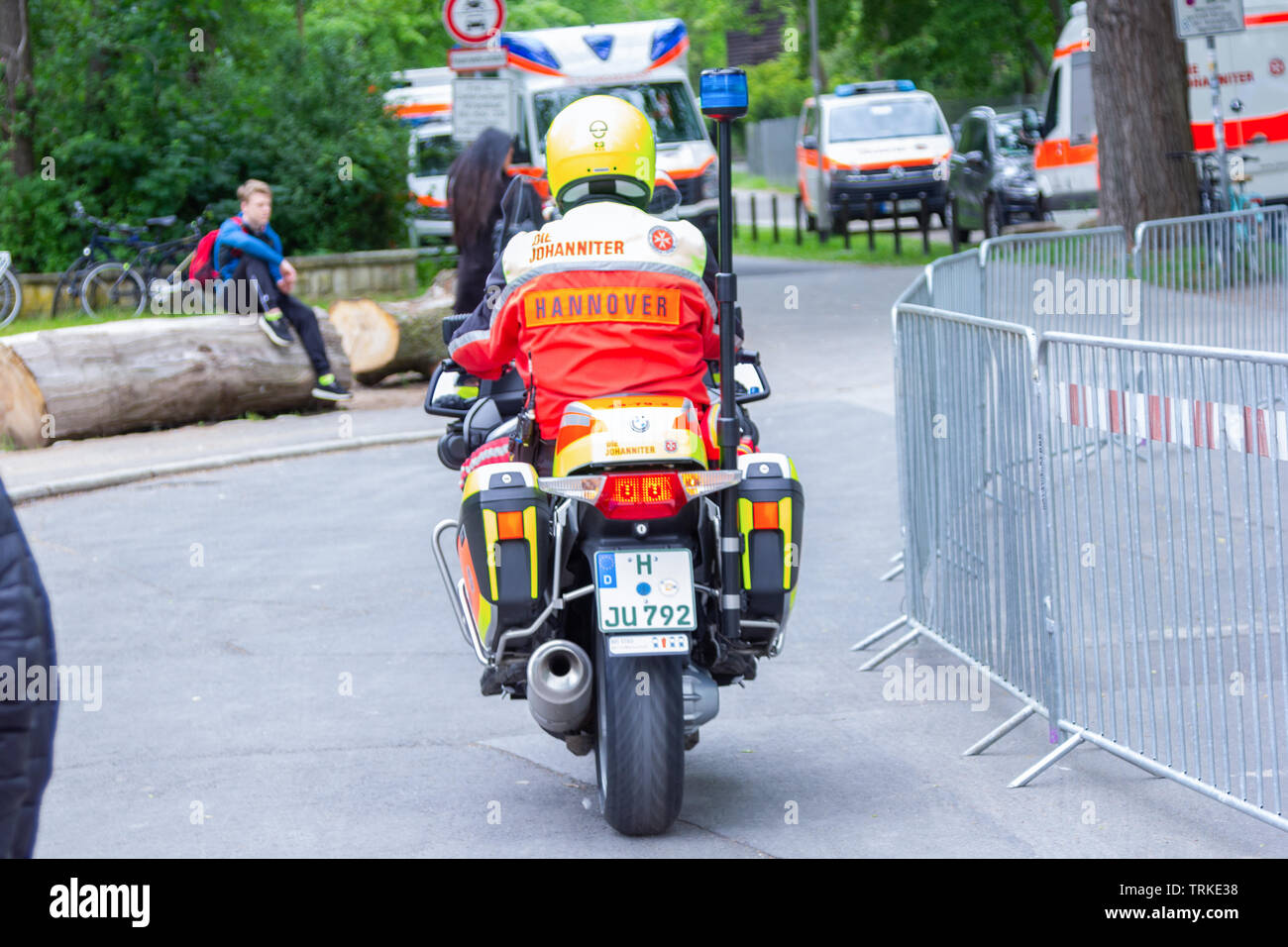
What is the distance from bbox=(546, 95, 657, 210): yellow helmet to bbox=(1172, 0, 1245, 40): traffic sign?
1140 centimetres

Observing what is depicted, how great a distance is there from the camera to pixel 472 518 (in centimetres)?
495

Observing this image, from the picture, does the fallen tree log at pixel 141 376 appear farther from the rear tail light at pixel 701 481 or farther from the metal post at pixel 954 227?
the metal post at pixel 954 227

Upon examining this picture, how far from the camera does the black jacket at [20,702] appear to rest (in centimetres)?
229

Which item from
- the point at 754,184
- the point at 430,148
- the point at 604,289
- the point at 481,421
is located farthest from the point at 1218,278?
the point at 754,184

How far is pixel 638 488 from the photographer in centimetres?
482

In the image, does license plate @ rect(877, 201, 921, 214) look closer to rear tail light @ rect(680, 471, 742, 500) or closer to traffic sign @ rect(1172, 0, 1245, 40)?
traffic sign @ rect(1172, 0, 1245, 40)

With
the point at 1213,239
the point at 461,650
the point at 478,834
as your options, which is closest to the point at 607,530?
the point at 478,834

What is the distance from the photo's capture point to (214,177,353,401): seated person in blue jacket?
550 inches

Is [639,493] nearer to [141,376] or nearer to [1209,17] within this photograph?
[141,376]

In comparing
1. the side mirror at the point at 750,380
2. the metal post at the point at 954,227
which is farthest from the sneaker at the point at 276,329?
the metal post at the point at 954,227

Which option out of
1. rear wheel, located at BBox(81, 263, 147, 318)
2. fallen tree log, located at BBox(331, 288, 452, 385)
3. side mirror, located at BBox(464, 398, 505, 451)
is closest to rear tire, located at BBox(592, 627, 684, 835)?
side mirror, located at BBox(464, 398, 505, 451)
